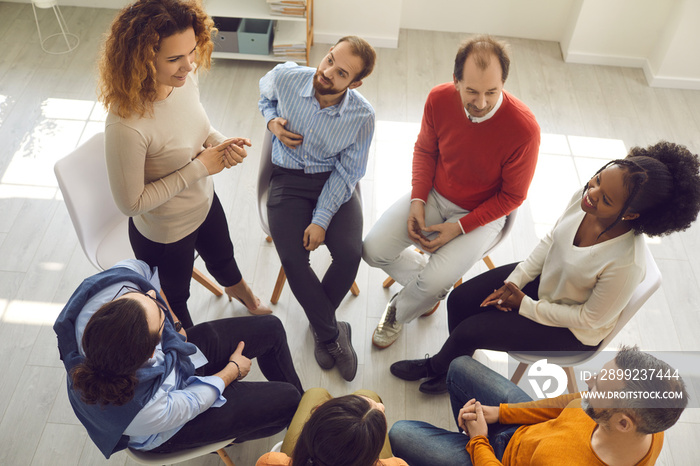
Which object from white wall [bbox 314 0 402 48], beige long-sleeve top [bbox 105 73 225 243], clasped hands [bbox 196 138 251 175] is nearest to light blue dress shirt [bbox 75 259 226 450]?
beige long-sleeve top [bbox 105 73 225 243]

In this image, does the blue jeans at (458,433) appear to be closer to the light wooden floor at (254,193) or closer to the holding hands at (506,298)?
the holding hands at (506,298)

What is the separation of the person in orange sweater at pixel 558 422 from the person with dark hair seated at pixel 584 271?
0.19m

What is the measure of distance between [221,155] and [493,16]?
10.1ft

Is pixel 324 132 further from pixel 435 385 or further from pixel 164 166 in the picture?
pixel 435 385

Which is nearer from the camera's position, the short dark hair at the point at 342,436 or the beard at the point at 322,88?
the short dark hair at the point at 342,436

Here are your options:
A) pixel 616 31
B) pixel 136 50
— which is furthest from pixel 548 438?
pixel 616 31

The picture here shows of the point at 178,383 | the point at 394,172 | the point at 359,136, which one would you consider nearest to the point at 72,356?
Result: the point at 178,383

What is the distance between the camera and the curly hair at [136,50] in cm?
161

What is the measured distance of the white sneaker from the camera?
8.43ft

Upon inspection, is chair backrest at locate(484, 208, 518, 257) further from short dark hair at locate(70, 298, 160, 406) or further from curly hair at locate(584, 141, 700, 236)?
short dark hair at locate(70, 298, 160, 406)

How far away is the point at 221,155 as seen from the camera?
6.37 feet

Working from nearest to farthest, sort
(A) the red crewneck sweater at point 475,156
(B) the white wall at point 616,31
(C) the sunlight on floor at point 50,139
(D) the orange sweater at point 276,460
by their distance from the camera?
(D) the orange sweater at point 276,460, (A) the red crewneck sweater at point 475,156, (C) the sunlight on floor at point 50,139, (B) the white wall at point 616,31

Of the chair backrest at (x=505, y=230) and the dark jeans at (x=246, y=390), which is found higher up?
the chair backrest at (x=505, y=230)

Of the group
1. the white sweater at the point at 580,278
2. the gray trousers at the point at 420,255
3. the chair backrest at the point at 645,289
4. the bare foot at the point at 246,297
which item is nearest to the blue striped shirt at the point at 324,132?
the gray trousers at the point at 420,255
